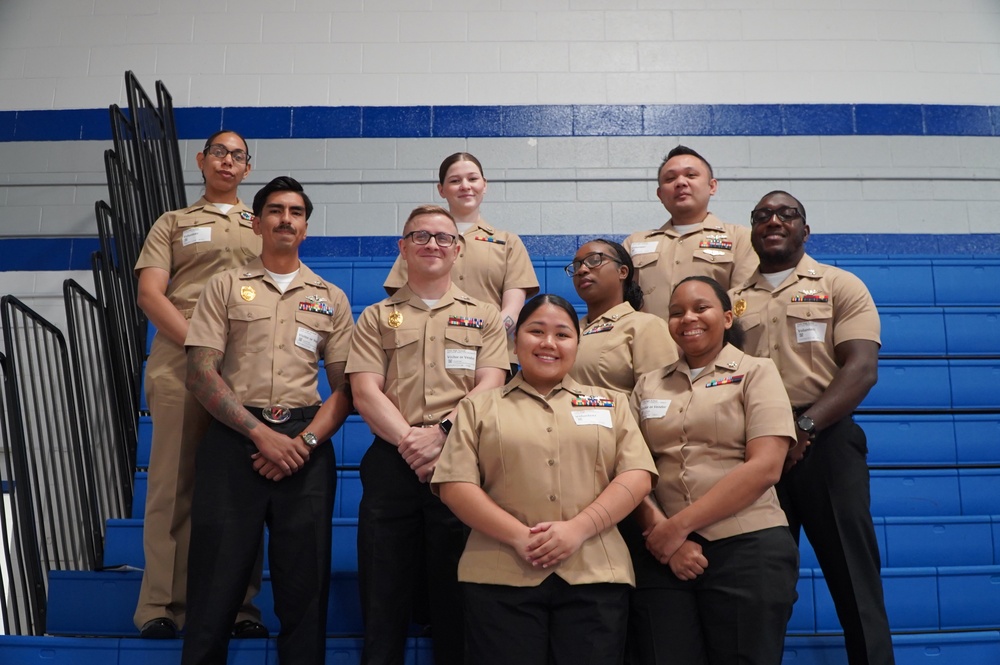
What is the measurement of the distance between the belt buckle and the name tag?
9.1 inches

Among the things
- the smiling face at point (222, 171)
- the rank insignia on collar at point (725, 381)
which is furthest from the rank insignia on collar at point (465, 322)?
the smiling face at point (222, 171)

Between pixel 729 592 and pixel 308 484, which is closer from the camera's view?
pixel 729 592

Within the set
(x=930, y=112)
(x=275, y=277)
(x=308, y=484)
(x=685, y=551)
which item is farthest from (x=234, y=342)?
(x=930, y=112)

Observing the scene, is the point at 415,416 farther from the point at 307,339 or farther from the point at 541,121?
the point at 541,121

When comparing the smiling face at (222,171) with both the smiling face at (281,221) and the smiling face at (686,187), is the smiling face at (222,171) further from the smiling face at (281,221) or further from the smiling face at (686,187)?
the smiling face at (686,187)

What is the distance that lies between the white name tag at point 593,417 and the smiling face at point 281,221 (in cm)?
120

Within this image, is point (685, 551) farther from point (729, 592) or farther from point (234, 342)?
point (234, 342)

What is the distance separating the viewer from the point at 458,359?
2855 millimetres

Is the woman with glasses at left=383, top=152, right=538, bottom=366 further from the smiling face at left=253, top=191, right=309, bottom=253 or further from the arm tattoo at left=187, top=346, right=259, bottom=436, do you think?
the arm tattoo at left=187, top=346, right=259, bottom=436

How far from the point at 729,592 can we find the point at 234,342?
1707 mm

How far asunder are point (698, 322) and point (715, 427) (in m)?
0.32

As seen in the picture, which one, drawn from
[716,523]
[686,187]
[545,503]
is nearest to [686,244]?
[686,187]

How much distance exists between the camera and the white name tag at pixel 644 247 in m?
3.60

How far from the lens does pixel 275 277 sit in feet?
10.2
